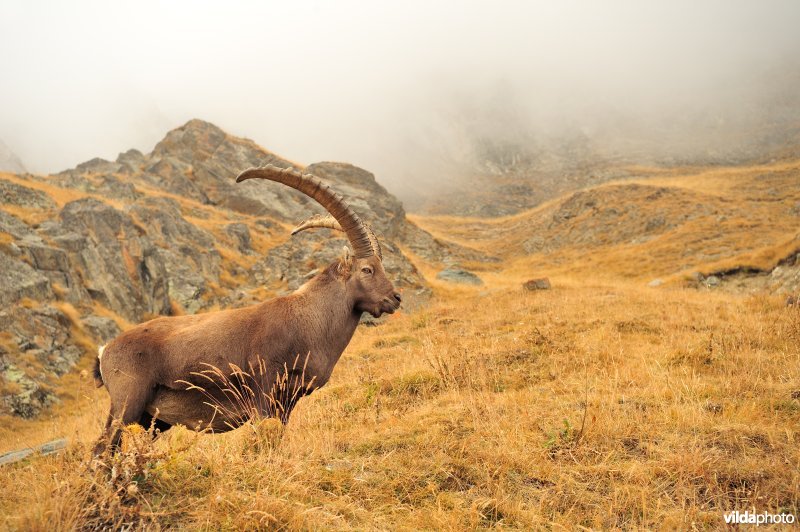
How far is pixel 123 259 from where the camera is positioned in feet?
67.4

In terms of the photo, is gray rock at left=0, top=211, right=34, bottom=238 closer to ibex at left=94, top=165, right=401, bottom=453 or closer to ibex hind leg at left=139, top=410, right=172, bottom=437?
ibex at left=94, top=165, right=401, bottom=453

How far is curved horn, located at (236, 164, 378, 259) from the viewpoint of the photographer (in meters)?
5.99

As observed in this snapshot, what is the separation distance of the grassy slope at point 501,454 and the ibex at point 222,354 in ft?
1.12

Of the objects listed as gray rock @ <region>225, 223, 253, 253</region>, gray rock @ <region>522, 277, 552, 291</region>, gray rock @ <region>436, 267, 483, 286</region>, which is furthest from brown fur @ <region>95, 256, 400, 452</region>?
gray rock @ <region>436, 267, 483, 286</region>

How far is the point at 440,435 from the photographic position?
16.2 feet

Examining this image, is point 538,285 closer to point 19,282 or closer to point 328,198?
point 328,198

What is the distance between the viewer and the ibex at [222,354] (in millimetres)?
4762

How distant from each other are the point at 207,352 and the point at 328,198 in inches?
98.5

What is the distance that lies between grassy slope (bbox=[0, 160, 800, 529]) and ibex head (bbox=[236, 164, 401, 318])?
60.3 inches

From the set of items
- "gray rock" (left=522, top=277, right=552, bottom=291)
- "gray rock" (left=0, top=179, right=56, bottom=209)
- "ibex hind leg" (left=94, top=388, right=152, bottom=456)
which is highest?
"gray rock" (left=0, top=179, right=56, bottom=209)

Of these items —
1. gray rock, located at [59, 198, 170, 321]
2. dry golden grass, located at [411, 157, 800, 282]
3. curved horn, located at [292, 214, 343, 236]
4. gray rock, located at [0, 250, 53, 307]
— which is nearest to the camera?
curved horn, located at [292, 214, 343, 236]

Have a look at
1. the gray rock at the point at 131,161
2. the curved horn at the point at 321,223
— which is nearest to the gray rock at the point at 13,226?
the curved horn at the point at 321,223

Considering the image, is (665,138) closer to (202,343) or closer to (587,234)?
(587,234)

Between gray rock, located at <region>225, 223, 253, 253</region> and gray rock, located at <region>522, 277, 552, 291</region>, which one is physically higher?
gray rock, located at <region>225, 223, 253, 253</region>
